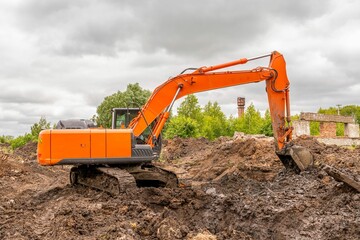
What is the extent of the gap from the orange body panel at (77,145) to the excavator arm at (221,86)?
90 centimetres

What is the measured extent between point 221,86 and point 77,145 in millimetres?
4047

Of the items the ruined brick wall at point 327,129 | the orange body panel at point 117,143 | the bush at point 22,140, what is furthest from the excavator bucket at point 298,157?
the bush at point 22,140

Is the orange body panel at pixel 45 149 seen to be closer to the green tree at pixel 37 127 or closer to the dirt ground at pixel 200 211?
the dirt ground at pixel 200 211

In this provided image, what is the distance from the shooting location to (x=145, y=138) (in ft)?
38.0

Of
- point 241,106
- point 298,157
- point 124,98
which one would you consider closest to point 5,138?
point 124,98

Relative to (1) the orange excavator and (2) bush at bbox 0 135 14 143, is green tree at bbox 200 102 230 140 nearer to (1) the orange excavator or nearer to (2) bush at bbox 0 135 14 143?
(2) bush at bbox 0 135 14 143

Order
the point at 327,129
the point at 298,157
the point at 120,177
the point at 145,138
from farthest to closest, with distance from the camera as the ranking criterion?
the point at 327,129, the point at 145,138, the point at 298,157, the point at 120,177

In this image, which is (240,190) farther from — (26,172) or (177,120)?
(177,120)

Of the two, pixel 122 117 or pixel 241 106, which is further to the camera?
pixel 241 106

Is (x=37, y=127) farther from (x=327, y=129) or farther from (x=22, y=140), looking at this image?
(x=327, y=129)

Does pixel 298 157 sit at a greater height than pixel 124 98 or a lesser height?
lesser

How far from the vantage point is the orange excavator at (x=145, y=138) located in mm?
10469

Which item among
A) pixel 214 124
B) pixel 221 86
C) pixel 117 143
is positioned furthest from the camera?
pixel 214 124

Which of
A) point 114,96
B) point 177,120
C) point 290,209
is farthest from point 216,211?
point 114,96
